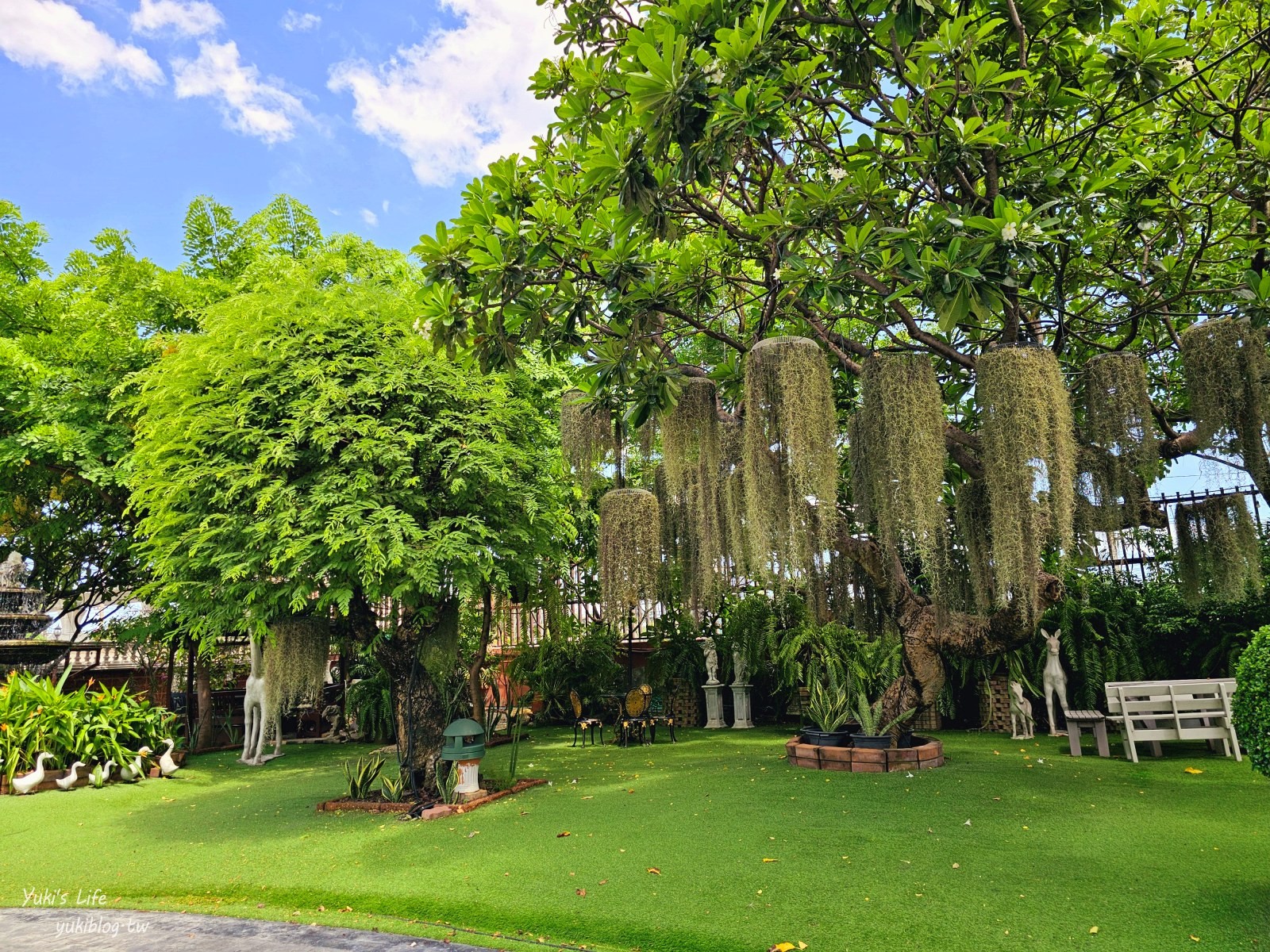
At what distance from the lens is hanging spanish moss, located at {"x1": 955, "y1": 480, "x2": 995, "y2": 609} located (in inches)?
224

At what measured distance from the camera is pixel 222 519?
6.64 metres

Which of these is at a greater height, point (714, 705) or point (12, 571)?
point (12, 571)

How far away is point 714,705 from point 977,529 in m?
7.19

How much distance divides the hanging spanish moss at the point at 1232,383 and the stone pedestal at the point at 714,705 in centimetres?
849

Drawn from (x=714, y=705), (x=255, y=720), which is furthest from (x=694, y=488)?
(x=255, y=720)

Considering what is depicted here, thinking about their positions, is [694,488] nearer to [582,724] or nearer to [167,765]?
[582,724]

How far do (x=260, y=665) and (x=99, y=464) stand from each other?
351 cm

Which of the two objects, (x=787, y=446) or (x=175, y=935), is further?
(x=787, y=446)

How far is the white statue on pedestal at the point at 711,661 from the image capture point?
11.8m

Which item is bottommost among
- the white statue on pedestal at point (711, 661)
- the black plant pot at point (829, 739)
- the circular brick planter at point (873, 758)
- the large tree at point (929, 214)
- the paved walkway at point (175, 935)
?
the paved walkway at point (175, 935)

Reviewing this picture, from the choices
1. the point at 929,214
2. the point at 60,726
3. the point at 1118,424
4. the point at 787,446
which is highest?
the point at 929,214

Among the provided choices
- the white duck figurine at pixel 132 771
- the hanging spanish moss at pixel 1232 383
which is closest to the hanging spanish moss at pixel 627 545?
the hanging spanish moss at pixel 1232 383

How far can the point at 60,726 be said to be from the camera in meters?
8.41

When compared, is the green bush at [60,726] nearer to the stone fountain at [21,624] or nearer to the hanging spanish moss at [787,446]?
the stone fountain at [21,624]
